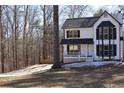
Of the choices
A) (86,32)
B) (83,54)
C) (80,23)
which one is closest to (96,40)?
(86,32)

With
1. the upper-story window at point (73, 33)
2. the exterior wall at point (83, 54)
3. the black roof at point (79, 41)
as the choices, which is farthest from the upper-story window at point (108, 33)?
the upper-story window at point (73, 33)

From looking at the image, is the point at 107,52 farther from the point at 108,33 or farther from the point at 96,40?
the point at 108,33

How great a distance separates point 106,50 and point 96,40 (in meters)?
1.55

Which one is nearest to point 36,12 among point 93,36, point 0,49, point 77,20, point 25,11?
point 25,11

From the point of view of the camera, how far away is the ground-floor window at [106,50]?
33.6 meters

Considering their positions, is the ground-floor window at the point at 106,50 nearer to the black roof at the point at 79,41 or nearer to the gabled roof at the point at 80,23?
the black roof at the point at 79,41

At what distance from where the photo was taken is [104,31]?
33.8 m

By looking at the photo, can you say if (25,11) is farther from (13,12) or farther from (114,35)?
(114,35)

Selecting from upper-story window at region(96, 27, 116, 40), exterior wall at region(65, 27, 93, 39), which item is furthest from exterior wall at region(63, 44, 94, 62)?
upper-story window at region(96, 27, 116, 40)

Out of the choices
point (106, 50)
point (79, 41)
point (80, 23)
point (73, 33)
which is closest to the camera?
point (106, 50)

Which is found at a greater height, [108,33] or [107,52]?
[108,33]

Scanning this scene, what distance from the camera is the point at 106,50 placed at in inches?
1331

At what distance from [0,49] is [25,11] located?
7687 millimetres

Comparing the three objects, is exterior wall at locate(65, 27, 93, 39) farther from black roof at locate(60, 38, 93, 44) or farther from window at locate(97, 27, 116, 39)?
window at locate(97, 27, 116, 39)
